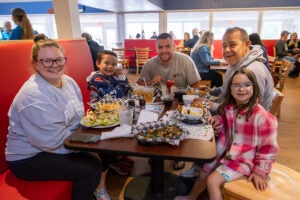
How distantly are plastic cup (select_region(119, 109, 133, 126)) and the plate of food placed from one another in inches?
1.2

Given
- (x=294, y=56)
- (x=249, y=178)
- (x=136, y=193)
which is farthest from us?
(x=294, y=56)

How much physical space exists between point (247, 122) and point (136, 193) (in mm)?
1089

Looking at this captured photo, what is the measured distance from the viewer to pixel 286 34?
7.18 metres

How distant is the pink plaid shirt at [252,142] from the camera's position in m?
1.29

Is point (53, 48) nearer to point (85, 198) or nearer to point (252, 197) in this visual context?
point (85, 198)

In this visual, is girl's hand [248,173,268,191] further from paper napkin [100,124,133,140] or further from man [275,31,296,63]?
man [275,31,296,63]

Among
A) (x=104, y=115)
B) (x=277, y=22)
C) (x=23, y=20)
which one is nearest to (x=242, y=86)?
(x=104, y=115)

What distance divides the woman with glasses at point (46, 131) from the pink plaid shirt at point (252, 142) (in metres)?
0.85

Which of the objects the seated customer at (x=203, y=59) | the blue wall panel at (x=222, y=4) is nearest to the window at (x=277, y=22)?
the blue wall panel at (x=222, y=4)

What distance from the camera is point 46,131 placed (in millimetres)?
1235

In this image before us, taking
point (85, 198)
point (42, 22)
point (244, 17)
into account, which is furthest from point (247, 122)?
point (42, 22)

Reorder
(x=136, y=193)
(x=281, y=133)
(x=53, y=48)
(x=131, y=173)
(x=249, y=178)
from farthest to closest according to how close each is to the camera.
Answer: (x=281, y=133)
(x=131, y=173)
(x=136, y=193)
(x=53, y=48)
(x=249, y=178)

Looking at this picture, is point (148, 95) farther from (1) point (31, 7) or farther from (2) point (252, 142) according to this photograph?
(1) point (31, 7)

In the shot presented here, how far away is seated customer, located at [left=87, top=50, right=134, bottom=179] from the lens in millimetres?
1821
